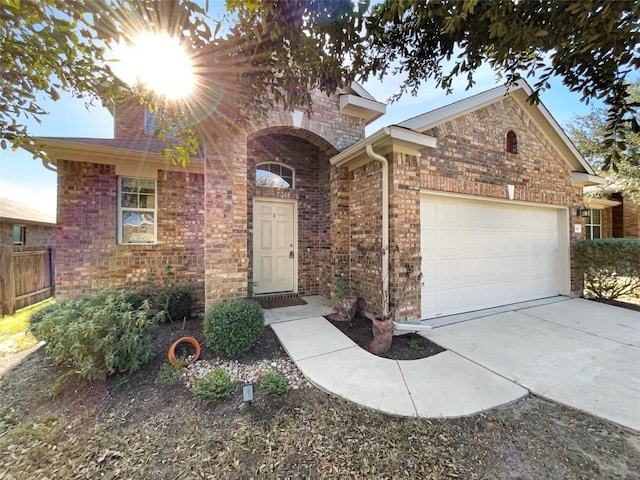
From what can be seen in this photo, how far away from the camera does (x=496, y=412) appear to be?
2.41m

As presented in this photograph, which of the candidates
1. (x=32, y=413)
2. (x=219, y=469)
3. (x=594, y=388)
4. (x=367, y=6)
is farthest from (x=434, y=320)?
(x=32, y=413)

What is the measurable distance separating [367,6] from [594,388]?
434cm

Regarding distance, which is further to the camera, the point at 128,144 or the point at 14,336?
the point at 128,144

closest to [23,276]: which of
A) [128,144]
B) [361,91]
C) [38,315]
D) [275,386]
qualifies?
[38,315]

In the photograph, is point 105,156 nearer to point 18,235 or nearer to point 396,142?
point 396,142

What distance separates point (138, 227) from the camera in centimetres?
552

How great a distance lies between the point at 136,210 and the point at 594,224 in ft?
55.3

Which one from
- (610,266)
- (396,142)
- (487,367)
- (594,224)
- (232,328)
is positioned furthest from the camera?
(594,224)

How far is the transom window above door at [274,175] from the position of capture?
598cm

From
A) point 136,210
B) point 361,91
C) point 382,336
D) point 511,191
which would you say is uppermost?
point 361,91

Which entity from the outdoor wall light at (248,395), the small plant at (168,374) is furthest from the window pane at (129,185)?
the outdoor wall light at (248,395)

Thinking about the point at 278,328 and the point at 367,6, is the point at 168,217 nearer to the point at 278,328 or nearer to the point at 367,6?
the point at 278,328

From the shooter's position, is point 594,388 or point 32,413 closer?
point 32,413

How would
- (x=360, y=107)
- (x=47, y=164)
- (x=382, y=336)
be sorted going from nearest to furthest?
(x=47, y=164) < (x=382, y=336) < (x=360, y=107)
